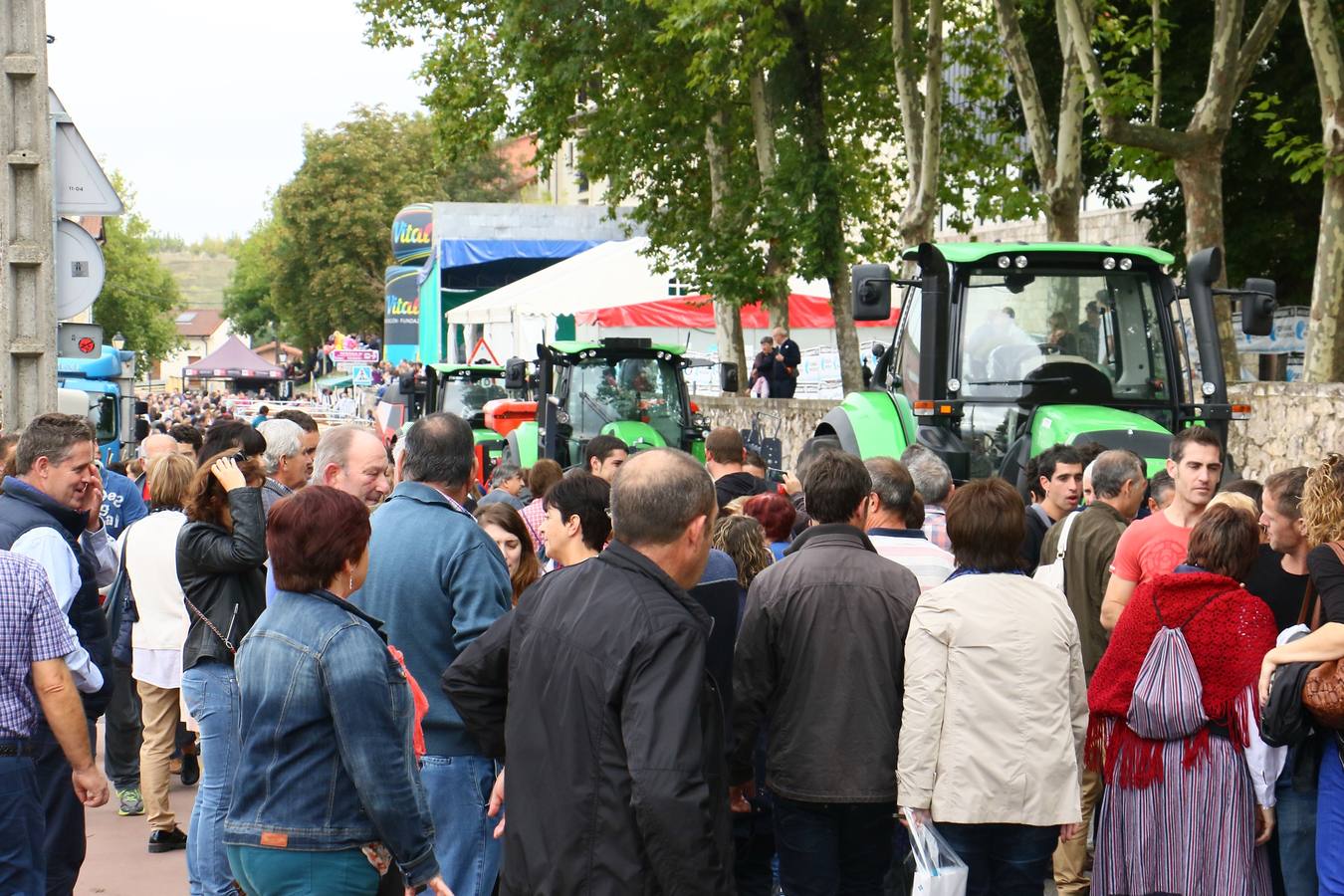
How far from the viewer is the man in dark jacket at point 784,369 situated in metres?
25.7

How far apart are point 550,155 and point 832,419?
1674cm

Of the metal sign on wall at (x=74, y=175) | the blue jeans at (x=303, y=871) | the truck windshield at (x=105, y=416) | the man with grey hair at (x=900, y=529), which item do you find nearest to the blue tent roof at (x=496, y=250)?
the truck windshield at (x=105, y=416)

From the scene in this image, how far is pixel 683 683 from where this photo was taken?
345 cm

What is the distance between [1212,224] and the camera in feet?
50.9

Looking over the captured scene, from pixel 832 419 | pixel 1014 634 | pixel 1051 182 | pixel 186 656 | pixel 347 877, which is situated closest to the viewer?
pixel 347 877

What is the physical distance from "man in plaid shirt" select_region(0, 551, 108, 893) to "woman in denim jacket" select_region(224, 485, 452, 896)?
3.51 feet

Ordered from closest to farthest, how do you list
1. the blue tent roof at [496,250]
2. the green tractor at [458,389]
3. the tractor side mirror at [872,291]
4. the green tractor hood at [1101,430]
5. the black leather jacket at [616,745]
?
1. the black leather jacket at [616,745]
2. the green tractor hood at [1101,430]
3. the tractor side mirror at [872,291]
4. the green tractor at [458,389]
5. the blue tent roof at [496,250]

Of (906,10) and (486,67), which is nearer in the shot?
(906,10)

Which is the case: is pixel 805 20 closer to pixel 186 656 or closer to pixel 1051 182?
pixel 1051 182

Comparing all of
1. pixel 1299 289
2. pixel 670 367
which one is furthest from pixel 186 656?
pixel 1299 289

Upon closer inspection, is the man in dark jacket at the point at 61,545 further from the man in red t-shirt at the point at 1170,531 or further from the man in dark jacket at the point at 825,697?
the man in red t-shirt at the point at 1170,531

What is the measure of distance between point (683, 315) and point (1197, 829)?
81.0 ft

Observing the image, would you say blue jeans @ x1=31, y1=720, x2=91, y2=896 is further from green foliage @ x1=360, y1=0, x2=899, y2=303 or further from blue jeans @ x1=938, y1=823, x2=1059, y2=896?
green foliage @ x1=360, y1=0, x2=899, y2=303

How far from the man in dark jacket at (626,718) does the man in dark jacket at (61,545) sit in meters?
2.18
